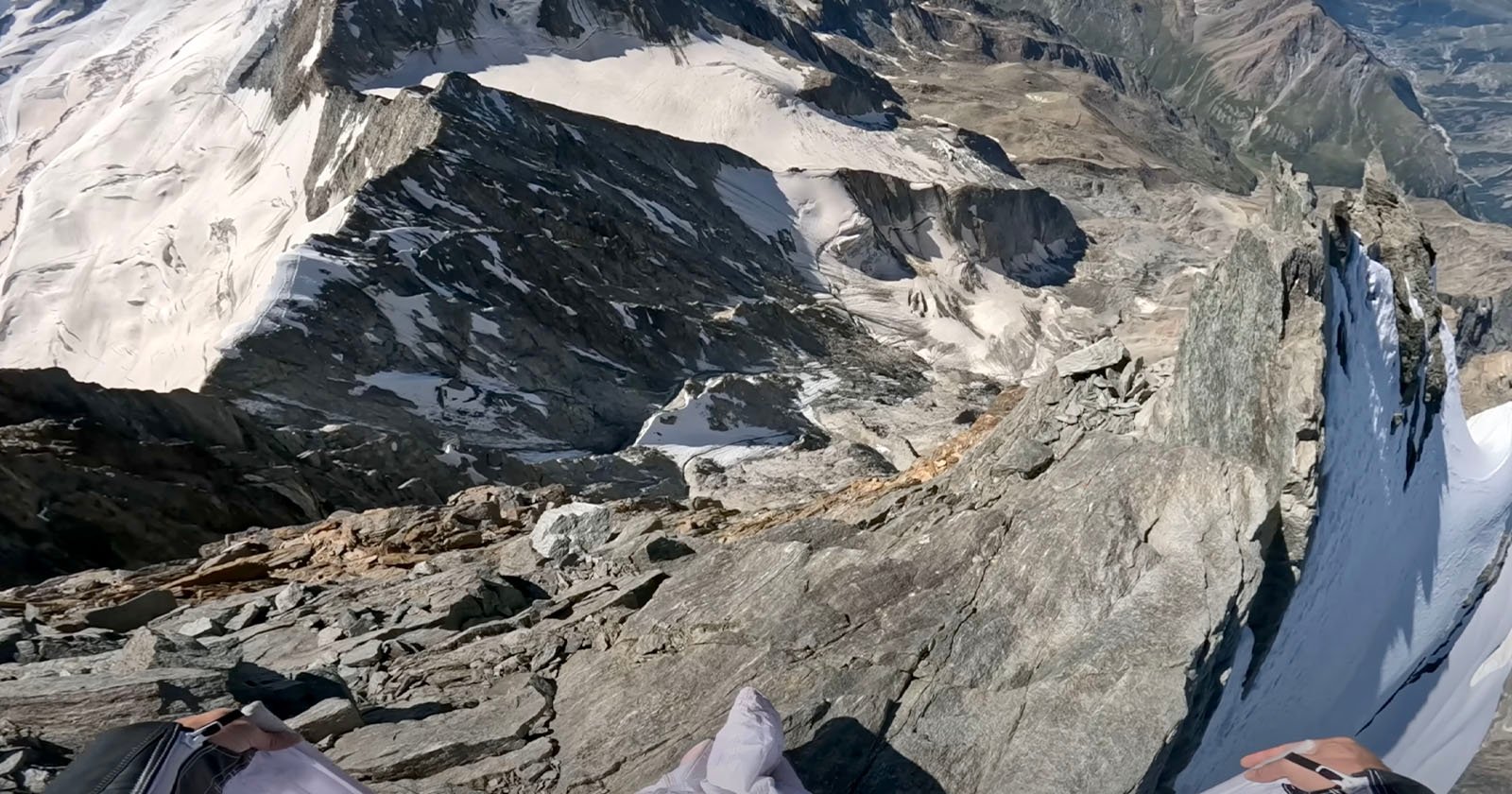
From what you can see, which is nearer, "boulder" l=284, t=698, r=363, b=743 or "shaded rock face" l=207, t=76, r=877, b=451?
"boulder" l=284, t=698, r=363, b=743

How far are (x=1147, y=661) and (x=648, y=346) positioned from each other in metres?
36.0

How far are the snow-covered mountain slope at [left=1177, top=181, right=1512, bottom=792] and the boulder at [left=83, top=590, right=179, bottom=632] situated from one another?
11195mm

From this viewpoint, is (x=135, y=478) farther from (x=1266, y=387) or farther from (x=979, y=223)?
(x=979, y=223)

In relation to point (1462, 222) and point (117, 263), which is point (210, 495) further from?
point (1462, 222)

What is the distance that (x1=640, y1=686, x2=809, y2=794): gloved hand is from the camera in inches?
216

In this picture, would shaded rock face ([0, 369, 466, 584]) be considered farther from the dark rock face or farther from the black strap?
the black strap

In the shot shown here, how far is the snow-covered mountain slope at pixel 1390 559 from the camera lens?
778cm

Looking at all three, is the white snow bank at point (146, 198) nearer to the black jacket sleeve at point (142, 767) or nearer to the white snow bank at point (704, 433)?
the white snow bank at point (704, 433)

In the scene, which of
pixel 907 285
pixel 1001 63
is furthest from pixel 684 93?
pixel 1001 63

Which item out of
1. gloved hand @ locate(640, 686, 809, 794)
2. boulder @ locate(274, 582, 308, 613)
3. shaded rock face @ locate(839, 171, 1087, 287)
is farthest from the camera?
shaded rock face @ locate(839, 171, 1087, 287)

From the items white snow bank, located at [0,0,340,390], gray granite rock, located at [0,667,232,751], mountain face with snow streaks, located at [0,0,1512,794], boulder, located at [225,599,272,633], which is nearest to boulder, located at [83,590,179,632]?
mountain face with snow streaks, located at [0,0,1512,794]

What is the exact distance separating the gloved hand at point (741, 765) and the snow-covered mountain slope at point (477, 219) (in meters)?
26.2

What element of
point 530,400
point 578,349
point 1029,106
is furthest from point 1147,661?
point 1029,106

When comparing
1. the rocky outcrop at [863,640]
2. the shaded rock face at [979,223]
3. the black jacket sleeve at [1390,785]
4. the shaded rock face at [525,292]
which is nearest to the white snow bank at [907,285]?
the shaded rock face at [979,223]
